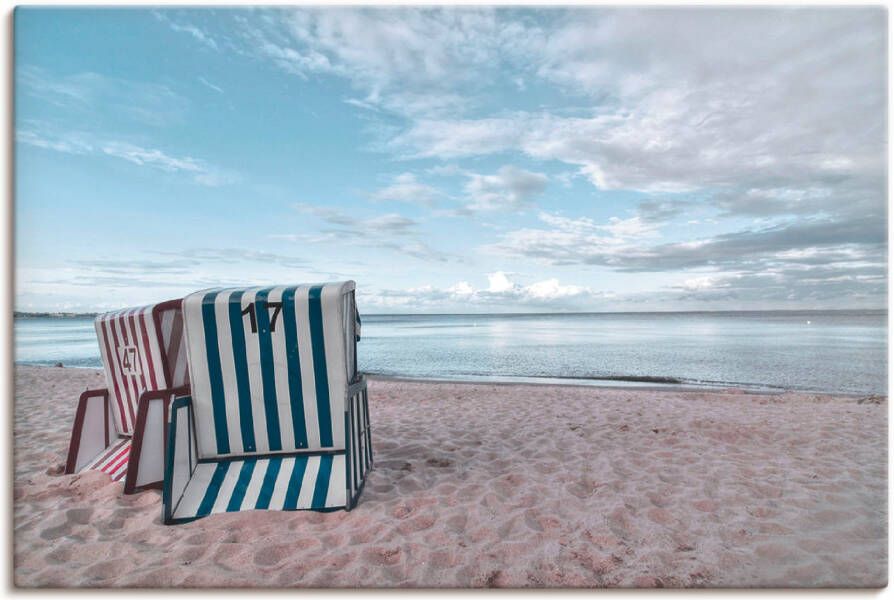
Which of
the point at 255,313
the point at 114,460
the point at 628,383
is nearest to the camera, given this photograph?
the point at 255,313

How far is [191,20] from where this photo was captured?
3459mm

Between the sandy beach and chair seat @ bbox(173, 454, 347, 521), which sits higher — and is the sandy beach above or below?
below

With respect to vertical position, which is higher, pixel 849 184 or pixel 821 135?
pixel 821 135

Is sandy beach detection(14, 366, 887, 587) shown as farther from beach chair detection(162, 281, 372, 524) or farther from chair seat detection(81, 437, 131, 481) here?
beach chair detection(162, 281, 372, 524)

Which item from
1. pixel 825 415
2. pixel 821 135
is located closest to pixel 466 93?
pixel 821 135

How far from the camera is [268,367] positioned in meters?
3.71

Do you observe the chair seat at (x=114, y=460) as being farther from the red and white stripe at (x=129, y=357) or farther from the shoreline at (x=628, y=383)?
the shoreline at (x=628, y=383)

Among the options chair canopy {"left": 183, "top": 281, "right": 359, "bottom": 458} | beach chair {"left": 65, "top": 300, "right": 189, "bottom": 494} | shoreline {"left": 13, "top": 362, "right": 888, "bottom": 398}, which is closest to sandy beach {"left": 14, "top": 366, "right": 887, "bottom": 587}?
beach chair {"left": 65, "top": 300, "right": 189, "bottom": 494}

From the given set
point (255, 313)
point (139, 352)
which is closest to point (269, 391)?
point (255, 313)

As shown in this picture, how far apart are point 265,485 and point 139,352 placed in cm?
177

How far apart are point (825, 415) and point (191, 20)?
27.5 feet

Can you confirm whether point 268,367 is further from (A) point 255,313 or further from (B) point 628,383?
(B) point 628,383

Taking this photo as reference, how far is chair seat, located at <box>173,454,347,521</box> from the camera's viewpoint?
331 cm

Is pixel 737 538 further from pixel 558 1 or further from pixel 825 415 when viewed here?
pixel 825 415
